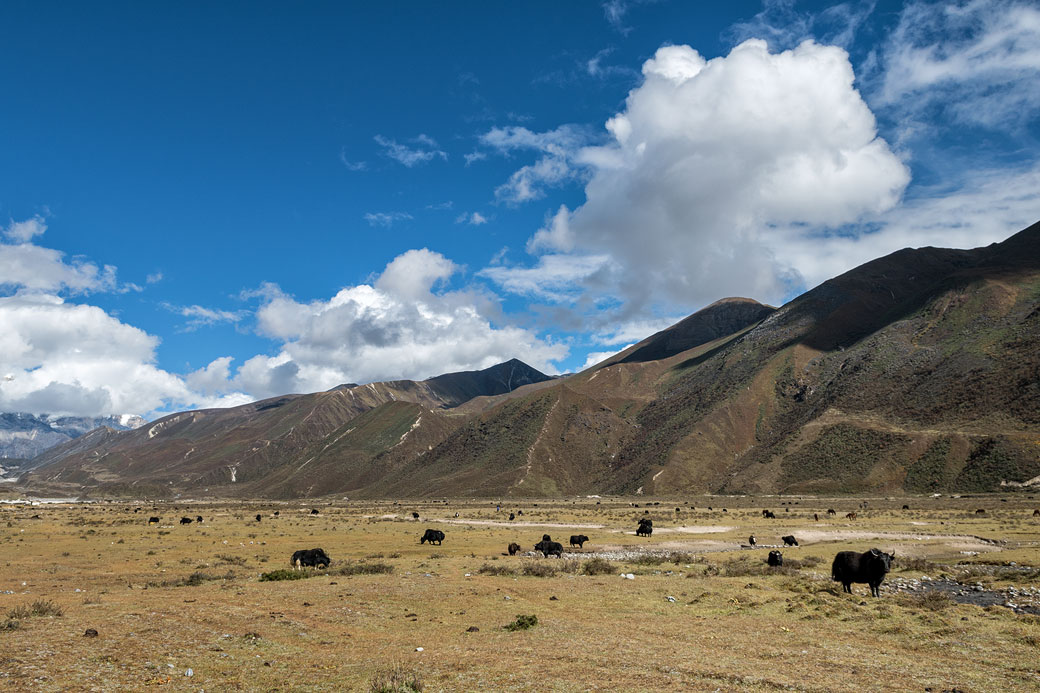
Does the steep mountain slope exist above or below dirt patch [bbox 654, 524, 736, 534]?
above

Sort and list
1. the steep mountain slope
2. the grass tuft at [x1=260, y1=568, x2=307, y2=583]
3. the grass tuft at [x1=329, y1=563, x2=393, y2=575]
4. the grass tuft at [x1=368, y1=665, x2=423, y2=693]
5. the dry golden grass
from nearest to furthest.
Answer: the grass tuft at [x1=368, y1=665, x2=423, y2=693] → the dry golden grass → the grass tuft at [x1=260, y1=568, x2=307, y2=583] → the grass tuft at [x1=329, y1=563, x2=393, y2=575] → the steep mountain slope

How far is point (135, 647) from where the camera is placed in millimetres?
13539

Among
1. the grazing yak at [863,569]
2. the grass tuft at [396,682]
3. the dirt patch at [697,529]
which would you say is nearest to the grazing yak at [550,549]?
the grazing yak at [863,569]

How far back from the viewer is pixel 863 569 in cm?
2342

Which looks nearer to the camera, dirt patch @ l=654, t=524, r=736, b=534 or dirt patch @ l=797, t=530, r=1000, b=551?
dirt patch @ l=797, t=530, r=1000, b=551

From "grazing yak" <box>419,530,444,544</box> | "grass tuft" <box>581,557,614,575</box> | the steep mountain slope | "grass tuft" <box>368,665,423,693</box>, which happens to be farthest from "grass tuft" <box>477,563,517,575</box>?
the steep mountain slope

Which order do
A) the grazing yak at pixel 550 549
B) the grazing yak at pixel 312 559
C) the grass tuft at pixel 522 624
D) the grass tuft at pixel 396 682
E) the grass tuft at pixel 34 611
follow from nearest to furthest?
the grass tuft at pixel 396 682
the grass tuft at pixel 34 611
the grass tuft at pixel 522 624
the grazing yak at pixel 312 559
the grazing yak at pixel 550 549

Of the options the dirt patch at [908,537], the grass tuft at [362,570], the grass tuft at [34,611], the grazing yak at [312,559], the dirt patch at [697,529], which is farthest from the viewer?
the dirt patch at [697,529]

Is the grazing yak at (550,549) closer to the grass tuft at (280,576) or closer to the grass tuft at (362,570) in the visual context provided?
the grass tuft at (362,570)

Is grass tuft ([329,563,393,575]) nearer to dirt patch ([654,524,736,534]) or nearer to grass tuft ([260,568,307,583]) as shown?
grass tuft ([260,568,307,583])

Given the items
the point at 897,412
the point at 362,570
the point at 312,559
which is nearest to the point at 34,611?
the point at 362,570

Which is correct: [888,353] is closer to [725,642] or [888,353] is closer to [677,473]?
[677,473]

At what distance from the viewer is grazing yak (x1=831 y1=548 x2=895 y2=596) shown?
22.9 m

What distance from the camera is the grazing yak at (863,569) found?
2288cm
